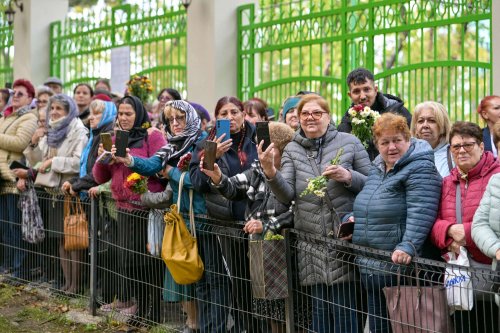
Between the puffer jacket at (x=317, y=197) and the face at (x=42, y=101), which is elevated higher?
the face at (x=42, y=101)

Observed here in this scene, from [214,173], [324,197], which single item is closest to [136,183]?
[214,173]

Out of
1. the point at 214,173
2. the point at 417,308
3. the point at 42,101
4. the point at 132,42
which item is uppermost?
the point at 132,42

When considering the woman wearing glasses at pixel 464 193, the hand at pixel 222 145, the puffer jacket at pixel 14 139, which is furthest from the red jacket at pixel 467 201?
the puffer jacket at pixel 14 139

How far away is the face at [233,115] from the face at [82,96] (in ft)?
13.9

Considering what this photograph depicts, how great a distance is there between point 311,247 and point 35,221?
438cm

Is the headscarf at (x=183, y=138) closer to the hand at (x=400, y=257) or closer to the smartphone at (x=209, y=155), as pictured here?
the smartphone at (x=209, y=155)

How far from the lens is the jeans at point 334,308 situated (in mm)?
5719

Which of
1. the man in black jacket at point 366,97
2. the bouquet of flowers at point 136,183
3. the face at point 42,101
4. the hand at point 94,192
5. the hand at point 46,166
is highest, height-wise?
the face at point 42,101

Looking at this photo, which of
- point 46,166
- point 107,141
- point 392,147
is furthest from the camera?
point 46,166

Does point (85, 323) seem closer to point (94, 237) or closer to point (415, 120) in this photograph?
point (94, 237)

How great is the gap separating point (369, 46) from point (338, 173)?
15.9 feet

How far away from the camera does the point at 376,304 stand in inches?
216

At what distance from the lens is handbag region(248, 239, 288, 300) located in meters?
5.95

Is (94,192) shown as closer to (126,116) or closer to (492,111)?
(126,116)
